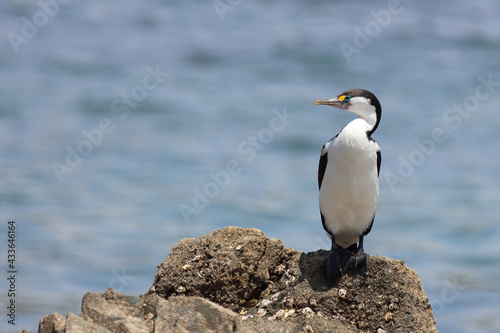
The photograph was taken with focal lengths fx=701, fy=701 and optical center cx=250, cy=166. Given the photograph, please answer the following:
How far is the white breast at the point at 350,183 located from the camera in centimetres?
649

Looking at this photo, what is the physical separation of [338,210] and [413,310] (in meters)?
1.37

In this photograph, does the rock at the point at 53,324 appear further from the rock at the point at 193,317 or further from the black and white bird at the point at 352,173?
the black and white bird at the point at 352,173

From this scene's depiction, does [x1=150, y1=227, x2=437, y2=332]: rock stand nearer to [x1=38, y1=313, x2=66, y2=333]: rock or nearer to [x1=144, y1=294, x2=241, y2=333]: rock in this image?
[x1=144, y1=294, x2=241, y2=333]: rock

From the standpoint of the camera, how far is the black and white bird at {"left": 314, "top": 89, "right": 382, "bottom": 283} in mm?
6500

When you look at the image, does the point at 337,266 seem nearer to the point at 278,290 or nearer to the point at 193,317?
the point at 278,290

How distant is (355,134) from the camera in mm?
6488

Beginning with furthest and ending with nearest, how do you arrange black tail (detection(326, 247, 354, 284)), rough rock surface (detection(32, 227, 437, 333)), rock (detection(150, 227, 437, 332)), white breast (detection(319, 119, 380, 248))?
white breast (detection(319, 119, 380, 248))
black tail (detection(326, 247, 354, 284))
rock (detection(150, 227, 437, 332))
rough rock surface (detection(32, 227, 437, 333))

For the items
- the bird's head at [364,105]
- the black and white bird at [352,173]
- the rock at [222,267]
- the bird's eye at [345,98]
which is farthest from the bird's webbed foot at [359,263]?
the bird's eye at [345,98]

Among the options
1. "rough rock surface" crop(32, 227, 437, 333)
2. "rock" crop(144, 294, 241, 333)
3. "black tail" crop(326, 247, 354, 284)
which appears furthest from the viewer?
"black tail" crop(326, 247, 354, 284)

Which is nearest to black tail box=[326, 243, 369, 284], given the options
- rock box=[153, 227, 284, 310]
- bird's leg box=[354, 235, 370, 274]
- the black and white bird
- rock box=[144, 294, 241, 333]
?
bird's leg box=[354, 235, 370, 274]

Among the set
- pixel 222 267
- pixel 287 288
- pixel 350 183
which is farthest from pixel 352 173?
pixel 222 267

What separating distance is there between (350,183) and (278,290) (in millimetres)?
1276

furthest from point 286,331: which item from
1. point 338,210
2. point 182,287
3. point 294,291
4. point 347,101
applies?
point 347,101

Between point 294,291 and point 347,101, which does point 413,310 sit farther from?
point 347,101
